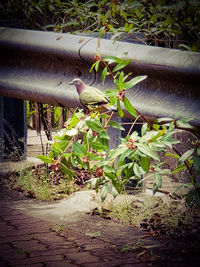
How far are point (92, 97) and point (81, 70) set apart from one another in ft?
2.96

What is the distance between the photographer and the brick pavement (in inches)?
109

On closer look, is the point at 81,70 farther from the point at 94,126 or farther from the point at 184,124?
the point at 184,124

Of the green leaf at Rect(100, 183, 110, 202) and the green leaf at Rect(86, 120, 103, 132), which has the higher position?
the green leaf at Rect(86, 120, 103, 132)

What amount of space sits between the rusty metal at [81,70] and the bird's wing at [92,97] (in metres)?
0.40

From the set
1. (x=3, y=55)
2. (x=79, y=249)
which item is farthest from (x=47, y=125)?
(x=79, y=249)

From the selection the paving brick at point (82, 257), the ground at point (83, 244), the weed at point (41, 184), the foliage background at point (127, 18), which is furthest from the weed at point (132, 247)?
the weed at point (41, 184)

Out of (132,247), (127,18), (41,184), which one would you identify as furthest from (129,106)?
(127,18)

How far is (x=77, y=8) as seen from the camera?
16.6 ft

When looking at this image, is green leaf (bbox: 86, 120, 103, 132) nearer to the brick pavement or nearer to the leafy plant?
the leafy plant

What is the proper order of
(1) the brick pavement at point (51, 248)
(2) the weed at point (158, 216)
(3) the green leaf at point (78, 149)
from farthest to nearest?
(2) the weed at point (158, 216), (3) the green leaf at point (78, 149), (1) the brick pavement at point (51, 248)

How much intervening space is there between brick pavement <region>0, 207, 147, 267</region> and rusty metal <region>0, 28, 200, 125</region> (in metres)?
1.00

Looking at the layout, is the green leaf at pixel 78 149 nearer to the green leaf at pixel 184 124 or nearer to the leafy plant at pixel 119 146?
the leafy plant at pixel 119 146

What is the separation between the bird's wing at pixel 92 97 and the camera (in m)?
3.34

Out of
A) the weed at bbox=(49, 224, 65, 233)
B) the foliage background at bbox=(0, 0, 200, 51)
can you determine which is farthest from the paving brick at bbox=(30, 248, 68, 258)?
the foliage background at bbox=(0, 0, 200, 51)
